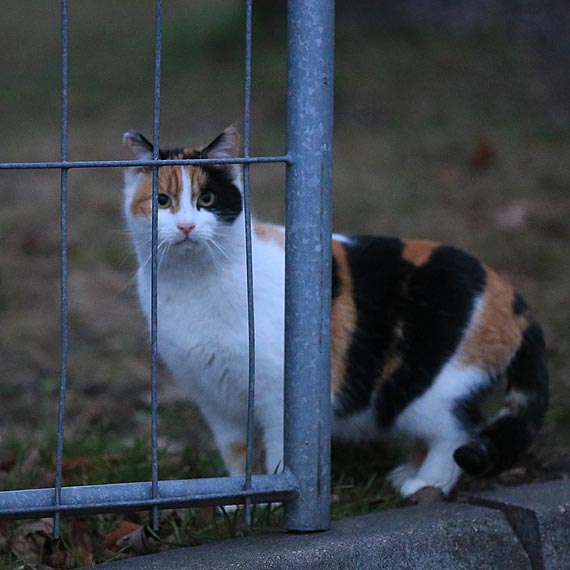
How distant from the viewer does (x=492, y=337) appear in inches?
97.5

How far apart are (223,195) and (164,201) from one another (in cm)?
15

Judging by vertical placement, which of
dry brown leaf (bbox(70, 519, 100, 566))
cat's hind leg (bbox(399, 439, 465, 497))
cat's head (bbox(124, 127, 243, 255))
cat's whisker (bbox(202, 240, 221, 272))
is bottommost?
dry brown leaf (bbox(70, 519, 100, 566))

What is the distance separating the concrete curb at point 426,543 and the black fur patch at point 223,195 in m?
0.79

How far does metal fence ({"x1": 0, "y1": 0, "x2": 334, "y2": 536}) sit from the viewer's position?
5.85ft

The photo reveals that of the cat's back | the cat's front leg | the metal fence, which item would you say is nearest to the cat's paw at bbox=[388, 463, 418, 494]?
the cat's back

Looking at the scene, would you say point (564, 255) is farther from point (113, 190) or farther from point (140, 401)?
point (113, 190)

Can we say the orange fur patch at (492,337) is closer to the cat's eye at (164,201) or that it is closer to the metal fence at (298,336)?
the metal fence at (298,336)

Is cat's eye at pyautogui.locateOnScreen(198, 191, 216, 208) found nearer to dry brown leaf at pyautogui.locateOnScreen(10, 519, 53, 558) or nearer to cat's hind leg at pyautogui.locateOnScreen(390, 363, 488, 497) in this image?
cat's hind leg at pyautogui.locateOnScreen(390, 363, 488, 497)

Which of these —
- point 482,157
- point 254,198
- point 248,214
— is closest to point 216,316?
point 248,214

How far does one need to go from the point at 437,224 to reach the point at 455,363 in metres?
2.50

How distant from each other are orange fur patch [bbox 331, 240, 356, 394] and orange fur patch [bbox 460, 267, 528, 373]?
0.29 metres

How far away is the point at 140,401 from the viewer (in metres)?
3.44

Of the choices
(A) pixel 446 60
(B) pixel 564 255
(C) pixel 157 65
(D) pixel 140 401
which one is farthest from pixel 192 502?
(A) pixel 446 60

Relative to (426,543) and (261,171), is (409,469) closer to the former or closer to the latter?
(426,543)
